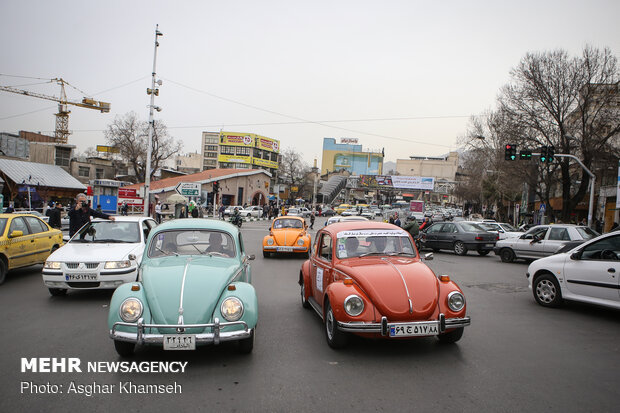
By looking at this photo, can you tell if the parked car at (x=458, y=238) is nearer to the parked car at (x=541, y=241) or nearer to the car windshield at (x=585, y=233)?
the parked car at (x=541, y=241)

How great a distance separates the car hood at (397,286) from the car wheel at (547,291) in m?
3.98

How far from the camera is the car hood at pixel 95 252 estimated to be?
7566 millimetres

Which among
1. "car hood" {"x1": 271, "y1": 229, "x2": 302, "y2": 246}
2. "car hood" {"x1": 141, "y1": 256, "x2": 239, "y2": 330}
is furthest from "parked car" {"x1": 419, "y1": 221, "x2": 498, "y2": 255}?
"car hood" {"x1": 141, "y1": 256, "x2": 239, "y2": 330}

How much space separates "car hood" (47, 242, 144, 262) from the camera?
757 centimetres

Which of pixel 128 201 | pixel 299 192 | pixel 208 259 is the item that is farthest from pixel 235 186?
pixel 208 259

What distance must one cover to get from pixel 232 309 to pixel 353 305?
1.43m

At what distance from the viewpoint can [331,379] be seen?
13.9 feet

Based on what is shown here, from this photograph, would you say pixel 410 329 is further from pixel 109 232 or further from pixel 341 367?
pixel 109 232

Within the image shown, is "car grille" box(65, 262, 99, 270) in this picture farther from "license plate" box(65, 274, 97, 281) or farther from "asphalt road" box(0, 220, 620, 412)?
"asphalt road" box(0, 220, 620, 412)

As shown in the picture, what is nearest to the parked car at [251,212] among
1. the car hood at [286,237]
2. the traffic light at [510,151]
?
the traffic light at [510,151]

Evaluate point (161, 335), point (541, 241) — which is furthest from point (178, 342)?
point (541, 241)

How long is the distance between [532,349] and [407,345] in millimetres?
1697

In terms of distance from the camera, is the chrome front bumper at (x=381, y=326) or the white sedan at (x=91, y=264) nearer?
the chrome front bumper at (x=381, y=326)

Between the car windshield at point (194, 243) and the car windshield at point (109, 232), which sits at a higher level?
the car windshield at point (194, 243)
